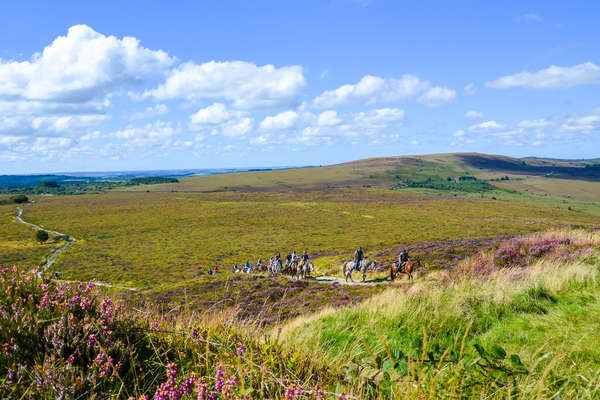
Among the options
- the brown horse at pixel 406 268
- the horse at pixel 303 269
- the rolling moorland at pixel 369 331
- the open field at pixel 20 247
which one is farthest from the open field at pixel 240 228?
the rolling moorland at pixel 369 331

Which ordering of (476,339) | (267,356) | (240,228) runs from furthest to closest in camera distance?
(240,228) < (476,339) < (267,356)

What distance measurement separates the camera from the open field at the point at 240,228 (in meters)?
54.5

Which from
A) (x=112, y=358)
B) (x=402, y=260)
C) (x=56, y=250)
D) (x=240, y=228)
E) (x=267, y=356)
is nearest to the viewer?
(x=112, y=358)

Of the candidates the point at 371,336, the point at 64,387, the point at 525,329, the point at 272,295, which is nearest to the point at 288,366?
the point at 64,387

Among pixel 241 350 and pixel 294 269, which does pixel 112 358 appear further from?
pixel 294 269

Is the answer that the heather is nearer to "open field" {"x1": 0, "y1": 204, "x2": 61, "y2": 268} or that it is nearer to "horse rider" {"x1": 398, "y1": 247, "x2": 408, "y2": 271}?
"horse rider" {"x1": 398, "y1": 247, "x2": 408, "y2": 271}

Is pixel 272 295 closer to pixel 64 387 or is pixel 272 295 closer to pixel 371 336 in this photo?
pixel 371 336

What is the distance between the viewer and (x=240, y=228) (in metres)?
88.3

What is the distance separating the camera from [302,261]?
88.0 ft

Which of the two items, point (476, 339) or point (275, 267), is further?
point (275, 267)

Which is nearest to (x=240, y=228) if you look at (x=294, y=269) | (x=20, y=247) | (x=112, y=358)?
(x=20, y=247)

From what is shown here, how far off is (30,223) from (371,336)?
120 meters

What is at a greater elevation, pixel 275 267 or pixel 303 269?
pixel 303 269

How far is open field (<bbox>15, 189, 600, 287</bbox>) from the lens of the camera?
54.5 meters
